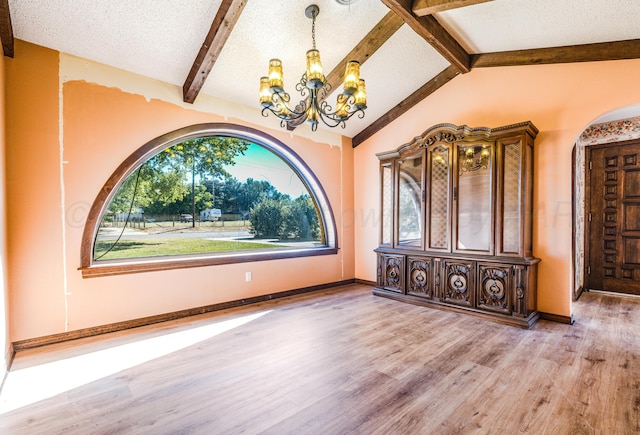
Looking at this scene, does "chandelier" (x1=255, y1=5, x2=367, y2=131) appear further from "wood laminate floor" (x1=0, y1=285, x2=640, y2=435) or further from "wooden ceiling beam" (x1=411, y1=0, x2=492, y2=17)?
"wood laminate floor" (x1=0, y1=285, x2=640, y2=435)

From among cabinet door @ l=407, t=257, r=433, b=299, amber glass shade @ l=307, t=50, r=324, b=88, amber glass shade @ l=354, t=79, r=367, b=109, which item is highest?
amber glass shade @ l=307, t=50, r=324, b=88

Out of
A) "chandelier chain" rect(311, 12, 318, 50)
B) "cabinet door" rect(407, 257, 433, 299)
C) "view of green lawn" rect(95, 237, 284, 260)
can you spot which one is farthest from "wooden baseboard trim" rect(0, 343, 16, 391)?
"cabinet door" rect(407, 257, 433, 299)

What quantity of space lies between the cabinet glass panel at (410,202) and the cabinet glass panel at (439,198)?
169 mm

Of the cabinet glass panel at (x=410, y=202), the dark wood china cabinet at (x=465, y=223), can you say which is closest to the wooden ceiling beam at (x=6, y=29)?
the dark wood china cabinet at (x=465, y=223)

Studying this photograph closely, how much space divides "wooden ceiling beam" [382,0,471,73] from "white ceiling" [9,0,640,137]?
0.09m

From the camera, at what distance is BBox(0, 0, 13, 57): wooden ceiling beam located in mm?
2250

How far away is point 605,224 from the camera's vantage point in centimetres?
480

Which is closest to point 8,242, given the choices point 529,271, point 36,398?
point 36,398

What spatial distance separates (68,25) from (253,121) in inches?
81.7

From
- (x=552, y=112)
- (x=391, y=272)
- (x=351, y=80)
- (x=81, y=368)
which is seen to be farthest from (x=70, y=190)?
(x=552, y=112)

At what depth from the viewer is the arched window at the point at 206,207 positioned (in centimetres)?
337

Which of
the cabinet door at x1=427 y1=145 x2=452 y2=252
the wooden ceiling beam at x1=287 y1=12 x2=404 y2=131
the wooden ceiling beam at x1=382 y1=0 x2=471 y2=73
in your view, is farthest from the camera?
the cabinet door at x1=427 y1=145 x2=452 y2=252

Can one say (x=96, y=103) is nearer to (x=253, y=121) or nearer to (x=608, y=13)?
(x=253, y=121)

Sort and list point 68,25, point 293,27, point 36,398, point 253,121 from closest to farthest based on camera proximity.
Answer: point 36,398
point 68,25
point 293,27
point 253,121
